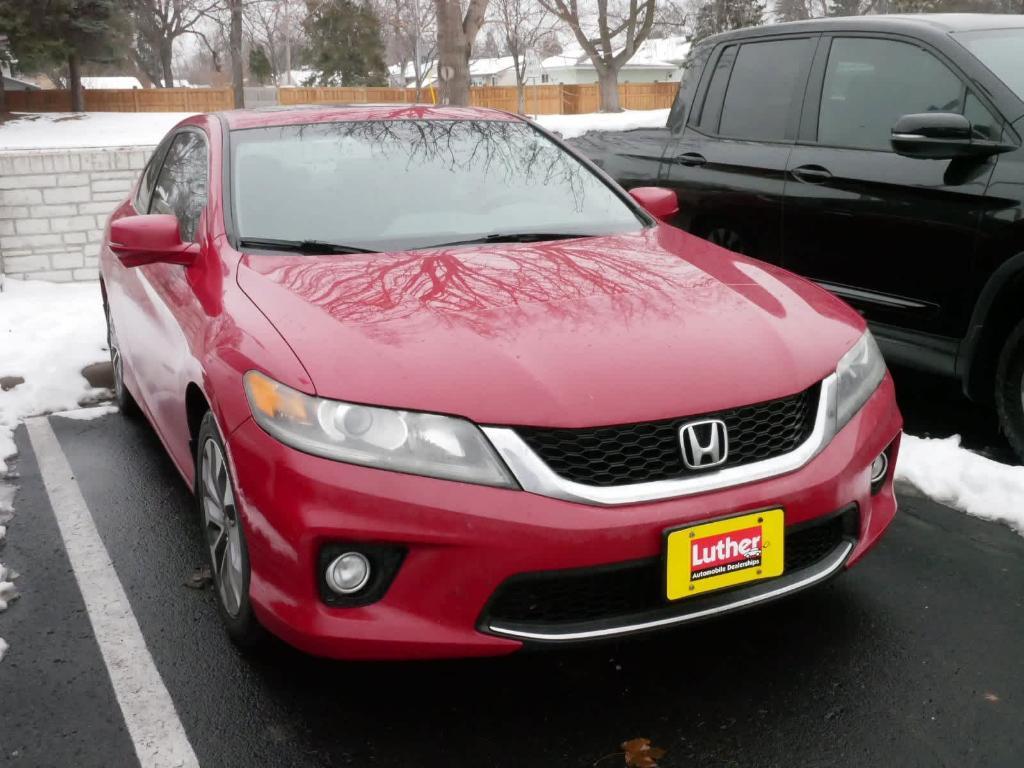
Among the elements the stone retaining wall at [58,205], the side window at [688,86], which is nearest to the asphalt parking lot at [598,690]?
the side window at [688,86]

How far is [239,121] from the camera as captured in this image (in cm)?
414

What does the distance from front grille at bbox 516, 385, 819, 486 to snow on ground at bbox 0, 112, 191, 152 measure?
31.5 meters

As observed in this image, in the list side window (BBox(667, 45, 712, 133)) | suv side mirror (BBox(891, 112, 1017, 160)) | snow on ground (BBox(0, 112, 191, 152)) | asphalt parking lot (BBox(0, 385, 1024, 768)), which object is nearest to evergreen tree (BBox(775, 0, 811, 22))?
snow on ground (BBox(0, 112, 191, 152))

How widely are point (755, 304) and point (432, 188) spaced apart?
1292 millimetres

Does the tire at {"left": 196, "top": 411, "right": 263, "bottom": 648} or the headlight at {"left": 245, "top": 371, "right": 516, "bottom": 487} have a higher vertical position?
the headlight at {"left": 245, "top": 371, "right": 516, "bottom": 487}

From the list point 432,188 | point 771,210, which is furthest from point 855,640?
point 771,210

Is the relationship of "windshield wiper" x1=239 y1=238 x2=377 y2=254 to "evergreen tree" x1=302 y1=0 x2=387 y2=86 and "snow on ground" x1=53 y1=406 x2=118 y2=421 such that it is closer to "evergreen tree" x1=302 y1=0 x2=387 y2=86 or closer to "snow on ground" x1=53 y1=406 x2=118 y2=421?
"snow on ground" x1=53 y1=406 x2=118 y2=421

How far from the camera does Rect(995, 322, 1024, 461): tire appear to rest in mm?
4230

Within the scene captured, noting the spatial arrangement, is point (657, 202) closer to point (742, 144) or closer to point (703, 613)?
point (742, 144)

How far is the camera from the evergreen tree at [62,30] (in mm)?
33062

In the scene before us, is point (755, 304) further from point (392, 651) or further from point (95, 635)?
point (95, 635)

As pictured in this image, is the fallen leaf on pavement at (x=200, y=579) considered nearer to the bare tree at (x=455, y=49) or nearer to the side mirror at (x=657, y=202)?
the side mirror at (x=657, y=202)

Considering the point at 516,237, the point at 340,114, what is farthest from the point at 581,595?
the point at 340,114

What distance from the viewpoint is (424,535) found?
94.8 inches
